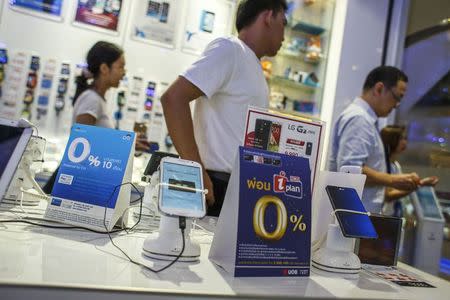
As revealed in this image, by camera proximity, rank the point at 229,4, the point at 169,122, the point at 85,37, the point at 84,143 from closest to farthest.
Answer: the point at 84,143
the point at 169,122
the point at 85,37
the point at 229,4

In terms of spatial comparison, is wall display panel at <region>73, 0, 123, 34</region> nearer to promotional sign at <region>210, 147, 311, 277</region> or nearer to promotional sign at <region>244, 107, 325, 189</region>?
promotional sign at <region>244, 107, 325, 189</region>

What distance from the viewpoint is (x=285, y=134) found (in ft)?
3.66

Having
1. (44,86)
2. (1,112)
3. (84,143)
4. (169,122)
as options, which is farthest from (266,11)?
(1,112)

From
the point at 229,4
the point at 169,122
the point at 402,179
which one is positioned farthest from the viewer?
the point at 229,4

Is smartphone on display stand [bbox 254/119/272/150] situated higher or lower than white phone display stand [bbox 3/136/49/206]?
higher

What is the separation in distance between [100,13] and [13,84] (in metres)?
0.90

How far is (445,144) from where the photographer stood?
125 inches

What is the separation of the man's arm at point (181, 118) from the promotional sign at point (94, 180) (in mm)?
444

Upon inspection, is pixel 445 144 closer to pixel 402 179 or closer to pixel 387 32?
pixel 402 179

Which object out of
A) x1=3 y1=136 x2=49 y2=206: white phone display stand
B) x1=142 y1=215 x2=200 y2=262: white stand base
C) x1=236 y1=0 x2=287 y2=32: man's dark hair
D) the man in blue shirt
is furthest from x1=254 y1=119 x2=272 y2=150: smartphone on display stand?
the man in blue shirt

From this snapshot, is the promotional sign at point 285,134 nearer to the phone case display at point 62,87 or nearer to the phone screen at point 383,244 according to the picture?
the phone screen at point 383,244

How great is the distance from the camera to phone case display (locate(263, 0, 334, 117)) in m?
3.97

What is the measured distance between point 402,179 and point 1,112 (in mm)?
2911

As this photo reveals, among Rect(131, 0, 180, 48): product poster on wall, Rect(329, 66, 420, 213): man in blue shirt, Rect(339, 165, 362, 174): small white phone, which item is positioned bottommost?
Rect(339, 165, 362, 174): small white phone
